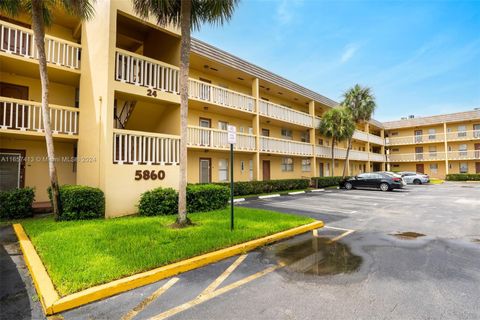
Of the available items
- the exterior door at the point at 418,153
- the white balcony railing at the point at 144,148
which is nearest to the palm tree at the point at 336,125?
the white balcony railing at the point at 144,148

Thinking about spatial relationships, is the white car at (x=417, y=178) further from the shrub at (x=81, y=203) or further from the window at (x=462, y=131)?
the shrub at (x=81, y=203)

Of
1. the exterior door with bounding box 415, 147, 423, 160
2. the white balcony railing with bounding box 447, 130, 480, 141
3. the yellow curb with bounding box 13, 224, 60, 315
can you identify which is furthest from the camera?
the exterior door with bounding box 415, 147, 423, 160

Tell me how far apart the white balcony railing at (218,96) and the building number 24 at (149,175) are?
18.1 ft

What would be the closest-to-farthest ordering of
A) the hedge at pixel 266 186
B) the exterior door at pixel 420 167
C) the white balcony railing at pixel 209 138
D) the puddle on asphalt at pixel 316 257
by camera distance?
the puddle on asphalt at pixel 316 257, the white balcony railing at pixel 209 138, the hedge at pixel 266 186, the exterior door at pixel 420 167

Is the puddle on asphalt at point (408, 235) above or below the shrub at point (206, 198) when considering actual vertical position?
below

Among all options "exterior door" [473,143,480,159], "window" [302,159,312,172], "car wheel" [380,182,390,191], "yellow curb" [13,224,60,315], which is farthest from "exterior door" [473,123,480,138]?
"yellow curb" [13,224,60,315]

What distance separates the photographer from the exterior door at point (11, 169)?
10852mm

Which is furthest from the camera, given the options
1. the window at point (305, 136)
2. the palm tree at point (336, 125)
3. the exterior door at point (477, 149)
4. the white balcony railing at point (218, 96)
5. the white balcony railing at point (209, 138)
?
the exterior door at point (477, 149)

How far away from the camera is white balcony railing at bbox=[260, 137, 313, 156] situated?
18.7 m

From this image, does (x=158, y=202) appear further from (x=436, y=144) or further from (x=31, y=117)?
(x=436, y=144)

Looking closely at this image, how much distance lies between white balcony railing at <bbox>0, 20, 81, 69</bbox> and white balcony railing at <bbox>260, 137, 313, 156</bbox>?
1186 centimetres

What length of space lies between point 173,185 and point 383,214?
8744mm

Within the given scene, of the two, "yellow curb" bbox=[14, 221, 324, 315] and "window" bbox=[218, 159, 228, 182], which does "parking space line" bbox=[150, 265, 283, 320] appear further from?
"window" bbox=[218, 159, 228, 182]

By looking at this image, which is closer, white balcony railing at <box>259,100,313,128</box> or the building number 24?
the building number 24
